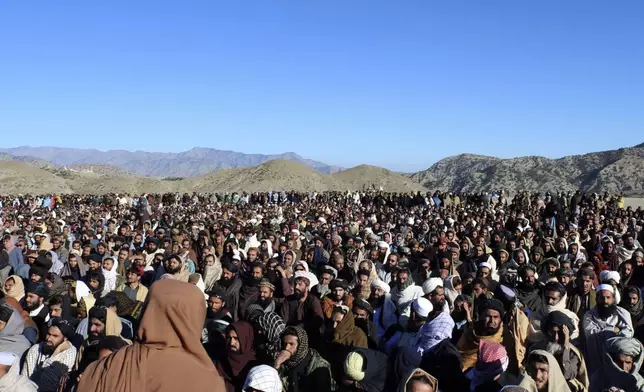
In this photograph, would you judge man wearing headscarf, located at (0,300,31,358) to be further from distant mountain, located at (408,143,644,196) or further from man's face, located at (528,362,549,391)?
distant mountain, located at (408,143,644,196)

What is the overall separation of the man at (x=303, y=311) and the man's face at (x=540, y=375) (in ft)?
6.49

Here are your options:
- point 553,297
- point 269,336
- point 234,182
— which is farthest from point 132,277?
point 234,182

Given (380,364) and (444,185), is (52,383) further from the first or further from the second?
(444,185)

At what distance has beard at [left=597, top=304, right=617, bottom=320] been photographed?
15.6 ft

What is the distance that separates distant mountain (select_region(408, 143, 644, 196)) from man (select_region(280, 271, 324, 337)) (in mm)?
50293

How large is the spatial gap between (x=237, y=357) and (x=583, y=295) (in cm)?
377

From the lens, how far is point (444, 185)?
67.4 metres

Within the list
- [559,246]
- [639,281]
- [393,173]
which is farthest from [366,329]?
[393,173]

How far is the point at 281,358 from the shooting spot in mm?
3619

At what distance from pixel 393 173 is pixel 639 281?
165 feet

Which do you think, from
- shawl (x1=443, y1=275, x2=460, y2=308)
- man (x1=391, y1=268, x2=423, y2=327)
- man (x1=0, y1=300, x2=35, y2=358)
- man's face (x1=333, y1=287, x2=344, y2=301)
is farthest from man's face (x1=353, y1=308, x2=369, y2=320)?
man (x1=0, y1=300, x2=35, y2=358)

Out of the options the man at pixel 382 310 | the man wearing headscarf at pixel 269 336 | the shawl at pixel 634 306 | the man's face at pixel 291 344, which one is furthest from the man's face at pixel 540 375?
the shawl at pixel 634 306

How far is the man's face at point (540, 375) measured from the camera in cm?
329

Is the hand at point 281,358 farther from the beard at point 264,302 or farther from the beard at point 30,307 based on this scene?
the beard at point 30,307
